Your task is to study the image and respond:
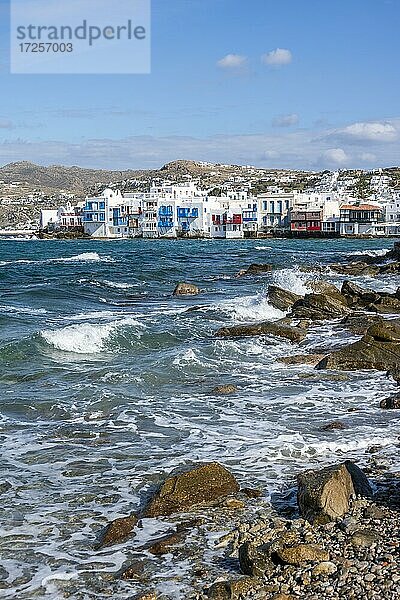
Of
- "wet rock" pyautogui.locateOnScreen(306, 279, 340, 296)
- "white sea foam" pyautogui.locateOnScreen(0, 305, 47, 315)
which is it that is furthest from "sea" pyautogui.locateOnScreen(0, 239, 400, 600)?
"wet rock" pyautogui.locateOnScreen(306, 279, 340, 296)

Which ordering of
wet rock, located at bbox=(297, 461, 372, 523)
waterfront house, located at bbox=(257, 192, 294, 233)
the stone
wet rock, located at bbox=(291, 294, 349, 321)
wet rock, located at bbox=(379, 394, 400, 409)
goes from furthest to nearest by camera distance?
waterfront house, located at bbox=(257, 192, 294, 233) → wet rock, located at bbox=(291, 294, 349, 321) → wet rock, located at bbox=(379, 394, 400, 409) → wet rock, located at bbox=(297, 461, 372, 523) → the stone

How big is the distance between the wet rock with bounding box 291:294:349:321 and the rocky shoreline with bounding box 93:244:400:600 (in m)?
13.5

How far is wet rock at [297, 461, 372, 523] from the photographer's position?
298 inches

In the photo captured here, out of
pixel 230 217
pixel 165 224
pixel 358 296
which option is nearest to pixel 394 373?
pixel 358 296

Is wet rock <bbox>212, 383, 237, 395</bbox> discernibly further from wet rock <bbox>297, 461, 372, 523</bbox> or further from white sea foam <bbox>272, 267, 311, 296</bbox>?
white sea foam <bbox>272, 267, 311, 296</bbox>

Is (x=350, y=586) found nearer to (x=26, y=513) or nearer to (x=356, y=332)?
(x=26, y=513)

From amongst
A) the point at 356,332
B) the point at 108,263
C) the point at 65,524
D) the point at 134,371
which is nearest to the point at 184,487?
the point at 65,524

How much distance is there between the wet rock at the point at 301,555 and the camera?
21.7 ft

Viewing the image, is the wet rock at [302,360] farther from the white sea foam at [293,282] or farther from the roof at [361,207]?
the roof at [361,207]

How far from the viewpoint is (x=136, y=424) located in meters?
12.1

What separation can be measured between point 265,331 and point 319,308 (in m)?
4.63

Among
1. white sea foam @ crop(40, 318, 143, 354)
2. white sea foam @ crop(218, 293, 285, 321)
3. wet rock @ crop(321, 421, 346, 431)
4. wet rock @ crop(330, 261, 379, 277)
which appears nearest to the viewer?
wet rock @ crop(321, 421, 346, 431)

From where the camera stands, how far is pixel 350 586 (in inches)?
Result: 242

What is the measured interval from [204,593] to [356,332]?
1482cm
